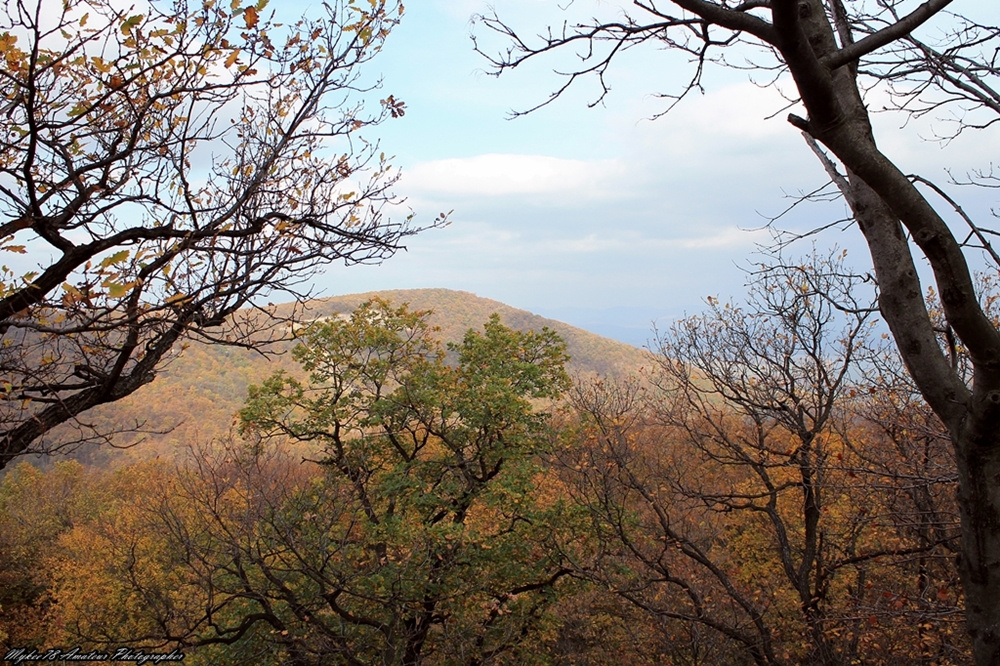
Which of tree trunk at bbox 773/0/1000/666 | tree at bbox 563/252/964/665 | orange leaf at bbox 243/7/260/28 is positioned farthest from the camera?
tree at bbox 563/252/964/665

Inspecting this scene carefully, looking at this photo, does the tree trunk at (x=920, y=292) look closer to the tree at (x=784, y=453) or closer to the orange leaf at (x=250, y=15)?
the orange leaf at (x=250, y=15)

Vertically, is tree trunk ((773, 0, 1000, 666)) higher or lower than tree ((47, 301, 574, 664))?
higher

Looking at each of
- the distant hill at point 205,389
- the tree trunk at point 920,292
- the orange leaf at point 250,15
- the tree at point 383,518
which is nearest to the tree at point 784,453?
the tree at point 383,518

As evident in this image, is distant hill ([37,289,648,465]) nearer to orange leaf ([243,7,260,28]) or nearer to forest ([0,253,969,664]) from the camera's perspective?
forest ([0,253,969,664])

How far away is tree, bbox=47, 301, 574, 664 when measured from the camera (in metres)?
9.34

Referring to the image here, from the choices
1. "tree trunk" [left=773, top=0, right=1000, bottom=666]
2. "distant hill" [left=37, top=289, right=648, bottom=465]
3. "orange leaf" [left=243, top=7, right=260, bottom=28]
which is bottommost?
"distant hill" [left=37, top=289, right=648, bottom=465]

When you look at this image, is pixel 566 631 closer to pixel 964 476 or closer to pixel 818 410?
pixel 818 410

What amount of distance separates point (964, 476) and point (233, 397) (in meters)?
65.9

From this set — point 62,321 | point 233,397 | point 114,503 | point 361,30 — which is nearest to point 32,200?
point 62,321

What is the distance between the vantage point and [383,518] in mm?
11484

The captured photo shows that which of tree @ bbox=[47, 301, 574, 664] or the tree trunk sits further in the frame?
tree @ bbox=[47, 301, 574, 664]

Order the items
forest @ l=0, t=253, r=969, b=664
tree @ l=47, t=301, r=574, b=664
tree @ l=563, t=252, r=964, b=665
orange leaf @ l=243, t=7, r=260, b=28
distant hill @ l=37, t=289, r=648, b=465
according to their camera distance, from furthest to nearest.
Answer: distant hill @ l=37, t=289, r=648, b=465 < tree @ l=47, t=301, r=574, b=664 < forest @ l=0, t=253, r=969, b=664 < tree @ l=563, t=252, r=964, b=665 < orange leaf @ l=243, t=7, r=260, b=28

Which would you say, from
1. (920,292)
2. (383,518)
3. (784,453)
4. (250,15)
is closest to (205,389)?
(383,518)

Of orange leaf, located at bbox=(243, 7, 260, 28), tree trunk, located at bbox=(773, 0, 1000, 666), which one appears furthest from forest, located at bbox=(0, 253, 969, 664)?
orange leaf, located at bbox=(243, 7, 260, 28)
